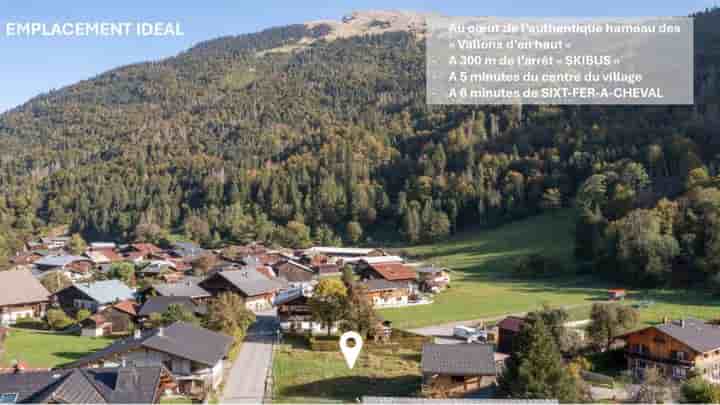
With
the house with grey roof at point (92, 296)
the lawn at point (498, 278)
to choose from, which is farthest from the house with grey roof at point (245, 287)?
the lawn at point (498, 278)

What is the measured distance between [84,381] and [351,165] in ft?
361

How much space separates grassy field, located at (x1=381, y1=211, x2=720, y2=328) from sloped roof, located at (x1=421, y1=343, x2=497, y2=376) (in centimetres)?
1379

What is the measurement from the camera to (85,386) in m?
21.5

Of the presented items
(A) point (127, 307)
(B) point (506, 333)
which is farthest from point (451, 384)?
(A) point (127, 307)

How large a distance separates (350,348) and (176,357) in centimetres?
1015

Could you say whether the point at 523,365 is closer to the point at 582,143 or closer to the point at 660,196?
the point at 660,196

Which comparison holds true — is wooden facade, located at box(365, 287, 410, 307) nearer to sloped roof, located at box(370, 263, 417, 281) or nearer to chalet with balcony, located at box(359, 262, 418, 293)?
chalet with balcony, located at box(359, 262, 418, 293)

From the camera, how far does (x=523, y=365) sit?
2366 cm

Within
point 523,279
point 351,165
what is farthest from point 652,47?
point 523,279

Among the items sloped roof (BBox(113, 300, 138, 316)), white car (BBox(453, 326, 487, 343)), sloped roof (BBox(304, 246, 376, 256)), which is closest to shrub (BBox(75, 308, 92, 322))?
sloped roof (BBox(113, 300, 138, 316))

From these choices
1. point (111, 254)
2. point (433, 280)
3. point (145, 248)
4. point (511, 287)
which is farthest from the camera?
point (145, 248)

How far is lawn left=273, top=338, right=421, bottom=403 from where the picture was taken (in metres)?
27.2

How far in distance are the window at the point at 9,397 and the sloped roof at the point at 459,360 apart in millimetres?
14858

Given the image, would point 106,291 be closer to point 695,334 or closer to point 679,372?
point 679,372
